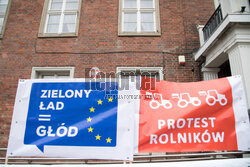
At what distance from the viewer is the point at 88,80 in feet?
8.97

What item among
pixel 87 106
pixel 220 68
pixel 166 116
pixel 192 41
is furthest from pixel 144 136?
pixel 192 41

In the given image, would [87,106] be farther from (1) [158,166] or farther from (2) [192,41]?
(2) [192,41]

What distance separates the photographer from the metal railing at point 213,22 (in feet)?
15.7

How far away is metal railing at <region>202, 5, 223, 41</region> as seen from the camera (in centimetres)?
477

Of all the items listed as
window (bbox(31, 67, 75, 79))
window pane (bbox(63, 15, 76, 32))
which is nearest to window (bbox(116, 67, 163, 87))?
window (bbox(31, 67, 75, 79))

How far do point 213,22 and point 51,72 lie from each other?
5.40 metres

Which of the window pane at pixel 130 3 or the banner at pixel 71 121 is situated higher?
the window pane at pixel 130 3

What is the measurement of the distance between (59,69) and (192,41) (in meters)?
4.64

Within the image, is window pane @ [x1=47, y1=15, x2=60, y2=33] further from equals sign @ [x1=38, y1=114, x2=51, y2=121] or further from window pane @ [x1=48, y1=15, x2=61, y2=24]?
equals sign @ [x1=38, y1=114, x2=51, y2=121]

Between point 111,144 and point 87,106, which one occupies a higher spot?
point 87,106

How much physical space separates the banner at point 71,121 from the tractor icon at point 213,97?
3.79ft

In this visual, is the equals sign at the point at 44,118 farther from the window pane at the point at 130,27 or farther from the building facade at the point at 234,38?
the window pane at the point at 130,27

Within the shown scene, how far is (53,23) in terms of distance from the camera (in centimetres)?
659

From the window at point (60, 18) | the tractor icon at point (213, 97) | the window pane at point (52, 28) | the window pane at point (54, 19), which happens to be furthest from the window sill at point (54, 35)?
the tractor icon at point (213, 97)
